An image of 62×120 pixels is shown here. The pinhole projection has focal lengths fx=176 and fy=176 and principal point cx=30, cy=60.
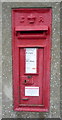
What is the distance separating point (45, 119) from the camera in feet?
13.0

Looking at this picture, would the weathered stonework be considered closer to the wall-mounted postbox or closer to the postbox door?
the wall-mounted postbox

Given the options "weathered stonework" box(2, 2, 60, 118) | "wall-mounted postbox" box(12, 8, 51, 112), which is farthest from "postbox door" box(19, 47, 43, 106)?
"weathered stonework" box(2, 2, 60, 118)

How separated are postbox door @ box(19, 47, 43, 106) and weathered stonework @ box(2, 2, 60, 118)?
0.79 ft

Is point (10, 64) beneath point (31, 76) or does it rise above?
above

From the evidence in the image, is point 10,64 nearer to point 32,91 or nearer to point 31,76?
point 31,76

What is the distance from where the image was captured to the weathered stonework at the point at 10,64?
368cm

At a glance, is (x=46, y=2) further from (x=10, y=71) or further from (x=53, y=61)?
(x=10, y=71)

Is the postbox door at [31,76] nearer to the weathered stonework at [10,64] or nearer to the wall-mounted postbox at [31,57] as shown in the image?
the wall-mounted postbox at [31,57]

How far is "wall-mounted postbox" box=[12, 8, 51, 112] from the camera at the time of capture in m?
3.67

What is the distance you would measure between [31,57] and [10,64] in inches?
19.1

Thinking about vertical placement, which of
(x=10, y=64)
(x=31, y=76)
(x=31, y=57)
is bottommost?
(x=31, y=76)

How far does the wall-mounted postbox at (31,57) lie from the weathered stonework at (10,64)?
0.09 metres

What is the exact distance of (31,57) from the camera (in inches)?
147

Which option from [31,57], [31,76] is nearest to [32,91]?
[31,76]
